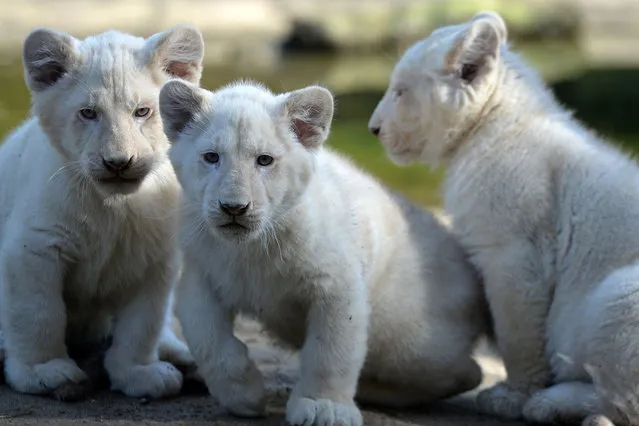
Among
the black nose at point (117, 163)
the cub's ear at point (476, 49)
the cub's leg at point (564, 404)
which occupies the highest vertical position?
the cub's ear at point (476, 49)

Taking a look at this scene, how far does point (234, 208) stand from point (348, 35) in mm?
19809

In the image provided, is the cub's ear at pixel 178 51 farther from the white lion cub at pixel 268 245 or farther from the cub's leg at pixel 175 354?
the cub's leg at pixel 175 354

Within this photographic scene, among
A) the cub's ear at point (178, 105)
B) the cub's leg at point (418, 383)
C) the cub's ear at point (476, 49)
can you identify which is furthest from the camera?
the cub's ear at point (476, 49)

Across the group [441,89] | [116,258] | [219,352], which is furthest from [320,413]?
[441,89]

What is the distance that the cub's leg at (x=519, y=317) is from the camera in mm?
6523

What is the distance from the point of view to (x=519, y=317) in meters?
6.52

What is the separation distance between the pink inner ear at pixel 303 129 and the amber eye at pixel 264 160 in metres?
0.28

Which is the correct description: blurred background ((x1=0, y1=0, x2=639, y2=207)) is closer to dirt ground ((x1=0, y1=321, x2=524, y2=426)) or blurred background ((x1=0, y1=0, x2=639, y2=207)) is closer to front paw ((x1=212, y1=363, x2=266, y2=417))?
dirt ground ((x1=0, y1=321, x2=524, y2=426))

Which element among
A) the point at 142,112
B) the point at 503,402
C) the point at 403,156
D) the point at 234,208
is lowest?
the point at 503,402

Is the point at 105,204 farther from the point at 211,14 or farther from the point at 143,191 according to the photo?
the point at 211,14

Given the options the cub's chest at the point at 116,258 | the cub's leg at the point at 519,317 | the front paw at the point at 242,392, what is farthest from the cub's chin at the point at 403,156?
the front paw at the point at 242,392

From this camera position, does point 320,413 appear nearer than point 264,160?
No

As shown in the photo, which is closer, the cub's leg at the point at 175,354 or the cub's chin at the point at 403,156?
A: the cub's leg at the point at 175,354

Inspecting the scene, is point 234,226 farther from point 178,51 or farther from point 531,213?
point 531,213
